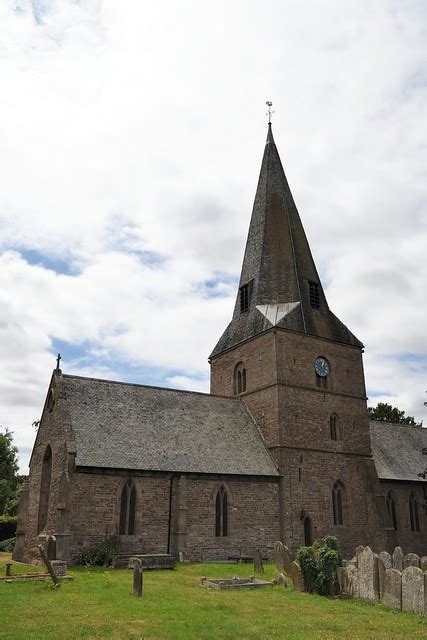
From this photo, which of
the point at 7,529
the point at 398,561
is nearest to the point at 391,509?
the point at 398,561

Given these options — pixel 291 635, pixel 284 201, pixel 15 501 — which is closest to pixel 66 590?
pixel 291 635

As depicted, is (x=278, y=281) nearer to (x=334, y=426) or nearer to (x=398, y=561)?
(x=334, y=426)

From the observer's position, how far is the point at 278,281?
3591 centimetres

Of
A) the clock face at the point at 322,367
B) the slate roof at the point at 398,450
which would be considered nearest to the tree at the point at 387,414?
the slate roof at the point at 398,450

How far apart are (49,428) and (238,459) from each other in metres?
10.0

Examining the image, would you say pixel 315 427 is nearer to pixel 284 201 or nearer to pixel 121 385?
pixel 121 385

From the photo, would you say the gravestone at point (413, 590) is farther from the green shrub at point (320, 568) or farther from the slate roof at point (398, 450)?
the slate roof at point (398, 450)

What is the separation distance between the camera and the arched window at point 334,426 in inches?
1293

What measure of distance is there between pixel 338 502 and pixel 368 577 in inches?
635

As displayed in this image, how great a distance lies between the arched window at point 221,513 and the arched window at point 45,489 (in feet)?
27.3

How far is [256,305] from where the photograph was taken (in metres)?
35.4

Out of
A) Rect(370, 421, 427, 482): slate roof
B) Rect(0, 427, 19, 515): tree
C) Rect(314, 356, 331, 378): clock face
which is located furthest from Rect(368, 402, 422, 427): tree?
Rect(0, 427, 19, 515): tree

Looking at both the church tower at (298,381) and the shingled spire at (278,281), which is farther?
the shingled spire at (278,281)

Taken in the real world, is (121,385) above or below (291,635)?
above
